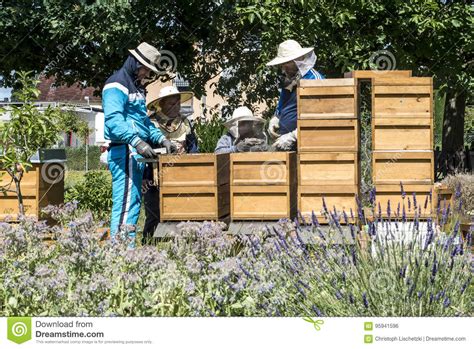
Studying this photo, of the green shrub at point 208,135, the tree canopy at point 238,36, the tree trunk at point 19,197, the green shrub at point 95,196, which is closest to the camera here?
the tree trunk at point 19,197

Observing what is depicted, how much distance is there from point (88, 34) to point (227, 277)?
32.3 ft

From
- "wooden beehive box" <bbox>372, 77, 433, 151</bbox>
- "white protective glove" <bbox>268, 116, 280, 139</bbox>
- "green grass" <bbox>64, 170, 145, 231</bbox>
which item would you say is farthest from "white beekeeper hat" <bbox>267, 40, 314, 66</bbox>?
"green grass" <bbox>64, 170, 145, 231</bbox>

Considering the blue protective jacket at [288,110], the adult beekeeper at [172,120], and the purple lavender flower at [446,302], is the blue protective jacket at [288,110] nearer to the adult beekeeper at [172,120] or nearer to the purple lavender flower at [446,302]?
the adult beekeeper at [172,120]

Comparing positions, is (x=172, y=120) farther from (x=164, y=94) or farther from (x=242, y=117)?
(x=242, y=117)

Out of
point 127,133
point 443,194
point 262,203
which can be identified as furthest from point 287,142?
point 443,194

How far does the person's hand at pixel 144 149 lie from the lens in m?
6.64

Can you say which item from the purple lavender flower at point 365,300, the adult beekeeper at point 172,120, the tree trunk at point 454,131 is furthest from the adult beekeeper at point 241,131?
the tree trunk at point 454,131

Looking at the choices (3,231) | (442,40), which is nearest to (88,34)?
(442,40)

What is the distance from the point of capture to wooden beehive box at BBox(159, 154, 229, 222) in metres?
6.48

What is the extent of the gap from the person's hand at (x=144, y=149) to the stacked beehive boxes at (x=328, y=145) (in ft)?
4.15

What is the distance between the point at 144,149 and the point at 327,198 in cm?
158

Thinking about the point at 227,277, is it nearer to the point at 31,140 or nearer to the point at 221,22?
the point at 31,140

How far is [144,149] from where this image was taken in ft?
21.8

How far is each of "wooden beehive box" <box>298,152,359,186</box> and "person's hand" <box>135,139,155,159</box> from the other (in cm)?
127
